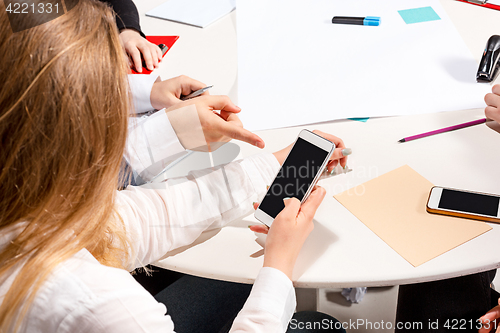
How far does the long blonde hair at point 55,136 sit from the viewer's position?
482mm

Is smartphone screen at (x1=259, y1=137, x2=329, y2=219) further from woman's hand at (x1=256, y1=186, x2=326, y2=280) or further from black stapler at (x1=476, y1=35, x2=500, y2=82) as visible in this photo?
black stapler at (x1=476, y1=35, x2=500, y2=82)

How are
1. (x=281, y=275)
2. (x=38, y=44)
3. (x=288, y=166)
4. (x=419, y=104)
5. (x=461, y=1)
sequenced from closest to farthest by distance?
(x=38, y=44) < (x=281, y=275) < (x=288, y=166) < (x=419, y=104) < (x=461, y=1)

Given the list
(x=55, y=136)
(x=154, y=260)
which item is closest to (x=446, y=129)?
(x=154, y=260)

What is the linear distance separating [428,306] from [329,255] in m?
0.33

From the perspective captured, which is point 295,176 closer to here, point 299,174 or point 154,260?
point 299,174

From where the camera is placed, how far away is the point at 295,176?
0.74 meters

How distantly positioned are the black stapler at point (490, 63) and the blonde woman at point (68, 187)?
2.31 ft

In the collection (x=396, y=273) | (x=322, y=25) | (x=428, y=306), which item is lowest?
(x=428, y=306)

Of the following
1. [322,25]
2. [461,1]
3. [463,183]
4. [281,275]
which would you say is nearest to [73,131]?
[281,275]

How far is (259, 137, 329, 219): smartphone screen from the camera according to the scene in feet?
2.39

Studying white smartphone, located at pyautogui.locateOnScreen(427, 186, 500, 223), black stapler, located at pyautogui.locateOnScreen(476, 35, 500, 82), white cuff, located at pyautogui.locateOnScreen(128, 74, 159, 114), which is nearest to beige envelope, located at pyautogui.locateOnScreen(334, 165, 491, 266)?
white smartphone, located at pyautogui.locateOnScreen(427, 186, 500, 223)

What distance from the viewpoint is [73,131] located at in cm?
52

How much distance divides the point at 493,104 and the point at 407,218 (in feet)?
1.22

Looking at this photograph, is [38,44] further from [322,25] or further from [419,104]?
[322,25]
